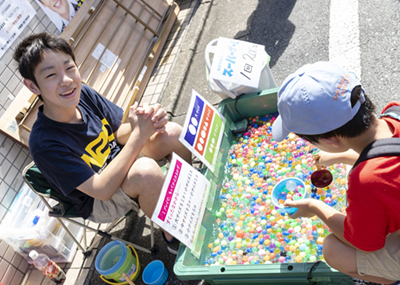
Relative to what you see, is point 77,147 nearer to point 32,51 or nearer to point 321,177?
point 32,51

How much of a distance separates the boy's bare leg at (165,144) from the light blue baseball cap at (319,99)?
1.13 meters

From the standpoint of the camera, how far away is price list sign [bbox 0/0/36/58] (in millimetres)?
3240

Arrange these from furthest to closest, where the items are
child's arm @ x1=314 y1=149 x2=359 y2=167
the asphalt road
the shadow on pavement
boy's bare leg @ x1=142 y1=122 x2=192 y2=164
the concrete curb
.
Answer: the concrete curb < the shadow on pavement < the asphalt road < boy's bare leg @ x1=142 y1=122 x2=192 y2=164 < child's arm @ x1=314 y1=149 x2=359 y2=167

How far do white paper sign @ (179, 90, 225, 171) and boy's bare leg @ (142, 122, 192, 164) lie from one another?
168mm

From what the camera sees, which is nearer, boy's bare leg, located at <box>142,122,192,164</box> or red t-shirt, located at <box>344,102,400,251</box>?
red t-shirt, located at <box>344,102,400,251</box>

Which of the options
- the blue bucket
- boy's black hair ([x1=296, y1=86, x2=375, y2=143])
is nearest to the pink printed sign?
the blue bucket

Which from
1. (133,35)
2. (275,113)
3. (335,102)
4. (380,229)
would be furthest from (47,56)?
(133,35)

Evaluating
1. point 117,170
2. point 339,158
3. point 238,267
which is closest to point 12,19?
point 117,170

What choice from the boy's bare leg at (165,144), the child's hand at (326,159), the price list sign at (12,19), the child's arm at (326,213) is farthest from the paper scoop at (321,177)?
the price list sign at (12,19)

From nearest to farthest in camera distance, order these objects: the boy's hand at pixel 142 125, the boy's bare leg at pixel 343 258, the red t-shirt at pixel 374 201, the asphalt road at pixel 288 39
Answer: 1. the red t-shirt at pixel 374 201
2. the boy's bare leg at pixel 343 258
3. the boy's hand at pixel 142 125
4. the asphalt road at pixel 288 39

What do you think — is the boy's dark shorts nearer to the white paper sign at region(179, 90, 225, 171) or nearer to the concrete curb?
the white paper sign at region(179, 90, 225, 171)

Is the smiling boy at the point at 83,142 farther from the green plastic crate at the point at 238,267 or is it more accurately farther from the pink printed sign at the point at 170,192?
the green plastic crate at the point at 238,267

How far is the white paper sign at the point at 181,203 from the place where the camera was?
1.85 meters

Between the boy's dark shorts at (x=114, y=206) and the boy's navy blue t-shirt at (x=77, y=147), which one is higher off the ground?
the boy's navy blue t-shirt at (x=77, y=147)
